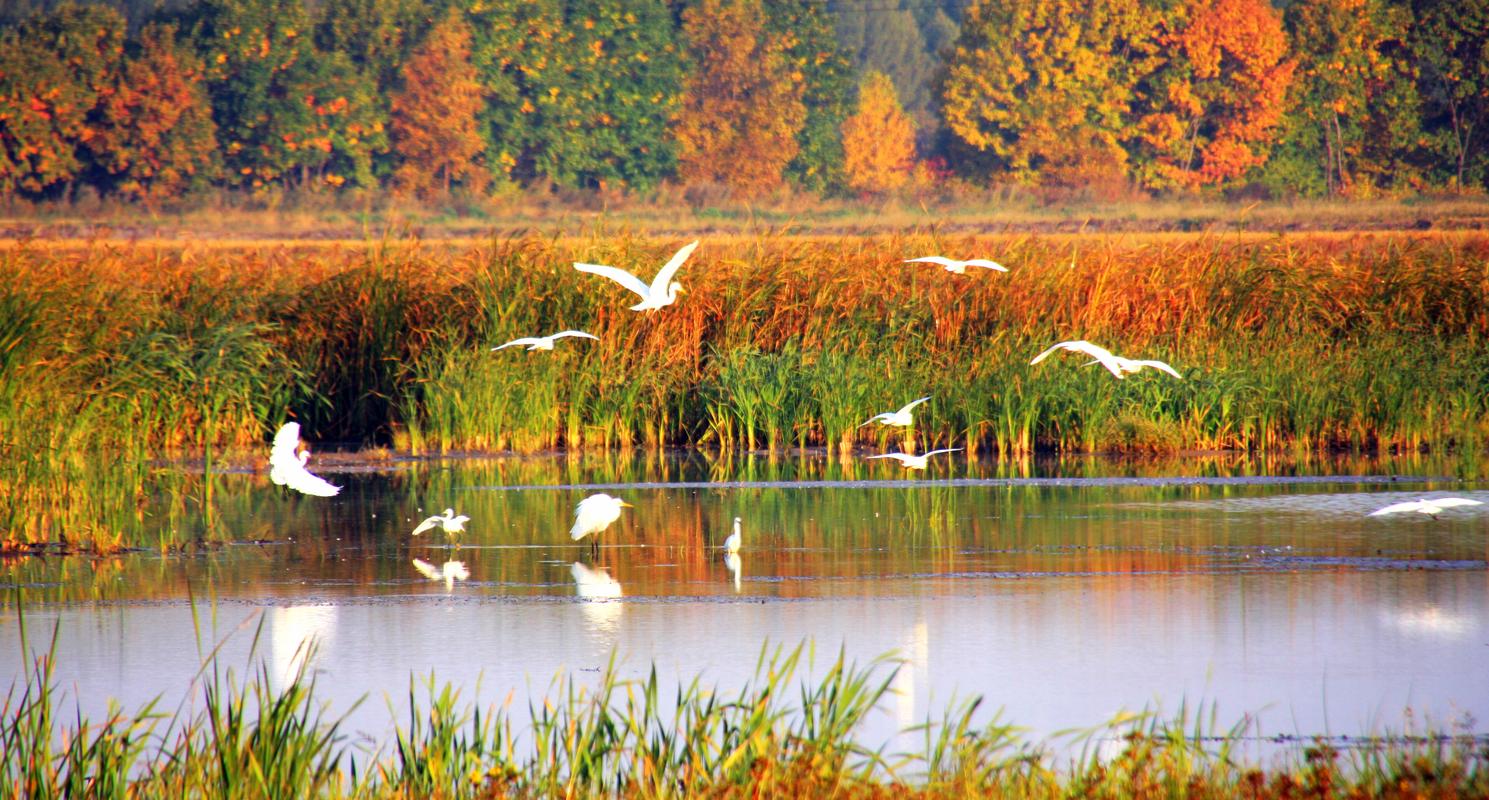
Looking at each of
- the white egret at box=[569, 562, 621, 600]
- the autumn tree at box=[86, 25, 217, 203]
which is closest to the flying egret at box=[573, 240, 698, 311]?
the white egret at box=[569, 562, 621, 600]

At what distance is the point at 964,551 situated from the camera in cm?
917

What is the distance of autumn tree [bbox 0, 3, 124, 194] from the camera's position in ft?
138

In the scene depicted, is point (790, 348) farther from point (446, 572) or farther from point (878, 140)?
point (878, 140)

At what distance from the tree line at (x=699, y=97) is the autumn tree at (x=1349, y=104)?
7 centimetres

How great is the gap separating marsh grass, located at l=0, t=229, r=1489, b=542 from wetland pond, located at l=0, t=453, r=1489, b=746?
1.96m

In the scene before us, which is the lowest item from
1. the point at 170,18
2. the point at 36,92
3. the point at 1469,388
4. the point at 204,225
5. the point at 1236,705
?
the point at 1236,705

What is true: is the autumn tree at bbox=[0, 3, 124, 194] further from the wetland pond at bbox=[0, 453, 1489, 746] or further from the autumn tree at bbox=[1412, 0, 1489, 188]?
the wetland pond at bbox=[0, 453, 1489, 746]

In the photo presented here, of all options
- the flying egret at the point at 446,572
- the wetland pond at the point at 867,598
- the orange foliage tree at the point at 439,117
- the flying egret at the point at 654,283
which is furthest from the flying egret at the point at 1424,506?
the orange foliage tree at the point at 439,117

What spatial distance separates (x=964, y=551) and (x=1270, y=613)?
2.04 m

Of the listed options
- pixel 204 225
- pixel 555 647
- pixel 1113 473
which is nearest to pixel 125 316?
pixel 1113 473

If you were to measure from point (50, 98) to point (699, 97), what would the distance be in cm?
1635

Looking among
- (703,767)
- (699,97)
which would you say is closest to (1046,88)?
(699,97)

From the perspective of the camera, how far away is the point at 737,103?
50.0 m

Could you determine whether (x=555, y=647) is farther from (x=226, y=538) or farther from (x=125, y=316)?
(x=125, y=316)
